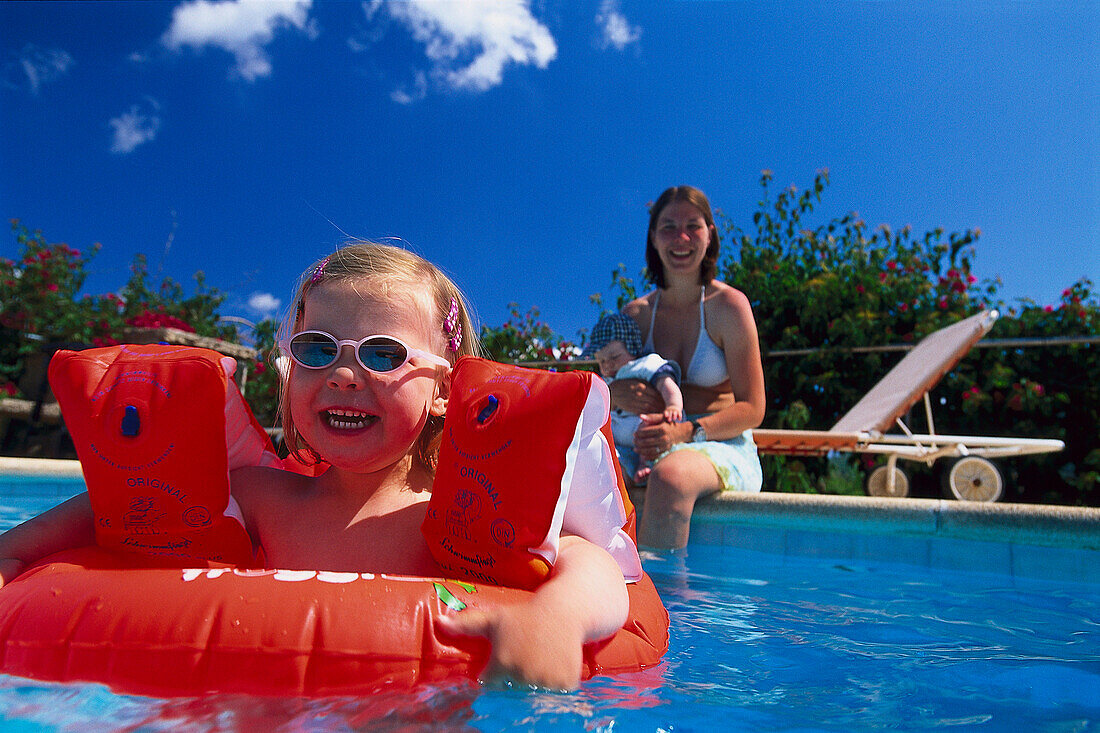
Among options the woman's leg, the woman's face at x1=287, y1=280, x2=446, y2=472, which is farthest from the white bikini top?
the woman's face at x1=287, y1=280, x2=446, y2=472

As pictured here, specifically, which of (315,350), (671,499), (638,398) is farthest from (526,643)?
(638,398)

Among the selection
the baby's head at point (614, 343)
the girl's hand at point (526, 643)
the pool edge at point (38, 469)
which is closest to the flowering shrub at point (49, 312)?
the pool edge at point (38, 469)

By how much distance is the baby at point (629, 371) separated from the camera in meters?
3.77

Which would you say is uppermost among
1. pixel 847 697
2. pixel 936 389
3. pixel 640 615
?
pixel 936 389

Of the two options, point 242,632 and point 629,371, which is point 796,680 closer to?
point 242,632

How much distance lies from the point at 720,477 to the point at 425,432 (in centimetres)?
211

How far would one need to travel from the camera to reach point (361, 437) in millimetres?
1801

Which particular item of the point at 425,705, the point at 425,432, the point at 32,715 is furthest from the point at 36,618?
the point at 425,432

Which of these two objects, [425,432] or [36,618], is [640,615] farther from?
[36,618]

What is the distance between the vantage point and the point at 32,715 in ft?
4.00

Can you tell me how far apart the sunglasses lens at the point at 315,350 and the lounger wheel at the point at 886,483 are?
5973 millimetres

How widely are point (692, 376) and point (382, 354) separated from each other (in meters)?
2.59

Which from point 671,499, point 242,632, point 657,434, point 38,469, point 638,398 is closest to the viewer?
point 242,632

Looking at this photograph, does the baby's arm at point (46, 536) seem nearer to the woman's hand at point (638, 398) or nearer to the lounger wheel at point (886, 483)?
the woman's hand at point (638, 398)
